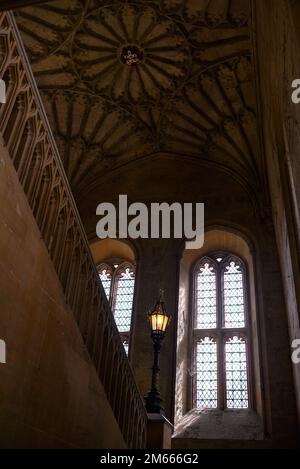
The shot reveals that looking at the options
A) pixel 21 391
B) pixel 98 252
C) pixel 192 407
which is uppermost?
pixel 98 252

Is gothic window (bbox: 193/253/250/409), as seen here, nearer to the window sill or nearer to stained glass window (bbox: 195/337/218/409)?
stained glass window (bbox: 195/337/218/409)

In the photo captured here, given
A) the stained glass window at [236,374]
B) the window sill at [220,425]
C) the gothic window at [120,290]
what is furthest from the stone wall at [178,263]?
the stained glass window at [236,374]

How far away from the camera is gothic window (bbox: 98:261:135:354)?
11.5 meters

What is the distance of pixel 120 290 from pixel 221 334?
3.06m

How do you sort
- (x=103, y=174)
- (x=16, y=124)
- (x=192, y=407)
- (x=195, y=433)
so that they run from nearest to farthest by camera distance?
(x=16, y=124)
(x=195, y=433)
(x=192, y=407)
(x=103, y=174)

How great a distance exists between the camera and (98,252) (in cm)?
1277

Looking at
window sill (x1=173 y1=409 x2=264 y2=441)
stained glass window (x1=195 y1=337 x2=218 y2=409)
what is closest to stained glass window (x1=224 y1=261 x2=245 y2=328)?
stained glass window (x1=195 y1=337 x2=218 y2=409)

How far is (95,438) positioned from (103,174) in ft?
33.7

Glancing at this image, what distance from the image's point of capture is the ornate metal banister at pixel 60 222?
12.9ft

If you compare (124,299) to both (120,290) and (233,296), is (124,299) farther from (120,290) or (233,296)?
(233,296)

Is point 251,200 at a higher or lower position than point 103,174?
lower

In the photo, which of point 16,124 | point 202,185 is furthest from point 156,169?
point 16,124

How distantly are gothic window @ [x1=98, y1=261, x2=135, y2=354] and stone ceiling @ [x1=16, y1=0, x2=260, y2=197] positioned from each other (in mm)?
2756
